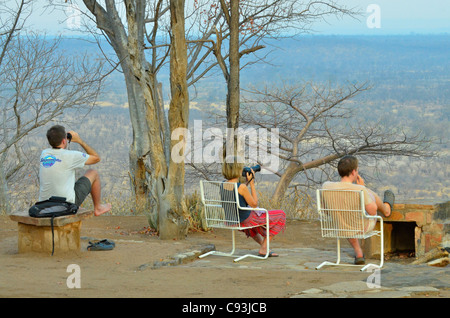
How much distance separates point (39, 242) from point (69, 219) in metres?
0.46

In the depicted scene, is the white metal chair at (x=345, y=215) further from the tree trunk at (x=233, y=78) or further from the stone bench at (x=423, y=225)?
the tree trunk at (x=233, y=78)

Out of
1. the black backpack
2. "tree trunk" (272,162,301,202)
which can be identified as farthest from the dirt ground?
"tree trunk" (272,162,301,202)

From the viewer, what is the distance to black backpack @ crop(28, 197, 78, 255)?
7.42m

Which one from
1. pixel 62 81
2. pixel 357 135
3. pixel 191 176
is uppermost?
pixel 62 81

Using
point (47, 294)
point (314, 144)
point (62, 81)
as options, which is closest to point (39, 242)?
point (47, 294)

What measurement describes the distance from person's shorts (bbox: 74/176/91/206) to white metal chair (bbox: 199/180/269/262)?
4.78 feet

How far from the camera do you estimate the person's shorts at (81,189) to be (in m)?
8.05

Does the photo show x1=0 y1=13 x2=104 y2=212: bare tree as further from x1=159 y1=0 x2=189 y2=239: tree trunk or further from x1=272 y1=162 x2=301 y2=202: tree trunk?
x1=159 y1=0 x2=189 y2=239: tree trunk

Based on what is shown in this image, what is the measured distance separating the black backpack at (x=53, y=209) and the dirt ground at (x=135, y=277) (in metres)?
0.47

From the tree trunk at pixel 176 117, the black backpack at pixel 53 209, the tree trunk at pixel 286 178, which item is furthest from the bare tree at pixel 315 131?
the black backpack at pixel 53 209

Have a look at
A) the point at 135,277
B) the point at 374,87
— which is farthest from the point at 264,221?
the point at 374,87
